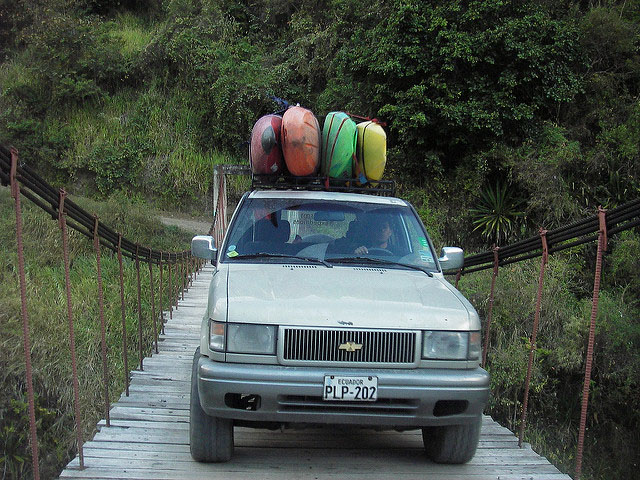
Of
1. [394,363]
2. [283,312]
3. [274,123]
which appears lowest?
[394,363]

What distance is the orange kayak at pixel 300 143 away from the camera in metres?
5.80

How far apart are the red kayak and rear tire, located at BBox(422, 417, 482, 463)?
2.77m

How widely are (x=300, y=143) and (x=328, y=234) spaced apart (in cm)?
134

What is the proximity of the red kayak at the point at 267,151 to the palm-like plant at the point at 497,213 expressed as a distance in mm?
10337

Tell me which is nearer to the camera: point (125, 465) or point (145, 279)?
point (125, 465)

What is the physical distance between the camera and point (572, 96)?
15.9 m

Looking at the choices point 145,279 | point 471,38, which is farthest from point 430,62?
point 145,279

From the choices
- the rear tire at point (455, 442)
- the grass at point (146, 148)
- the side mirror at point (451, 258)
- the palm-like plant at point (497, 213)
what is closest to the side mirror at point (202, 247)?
the side mirror at point (451, 258)

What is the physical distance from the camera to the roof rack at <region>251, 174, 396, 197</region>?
579 cm

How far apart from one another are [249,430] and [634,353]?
6909mm

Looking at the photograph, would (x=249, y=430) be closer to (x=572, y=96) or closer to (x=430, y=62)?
(x=430, y=62)

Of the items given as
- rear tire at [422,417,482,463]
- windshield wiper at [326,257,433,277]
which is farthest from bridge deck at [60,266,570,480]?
windshield wiper at [326,257,433,277]

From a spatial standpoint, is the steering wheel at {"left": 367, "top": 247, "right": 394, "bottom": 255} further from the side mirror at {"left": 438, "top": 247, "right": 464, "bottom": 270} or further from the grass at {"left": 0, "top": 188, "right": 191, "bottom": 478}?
the grass at {"left": 0, "top": 188, "right": 191, "bottom": 478}

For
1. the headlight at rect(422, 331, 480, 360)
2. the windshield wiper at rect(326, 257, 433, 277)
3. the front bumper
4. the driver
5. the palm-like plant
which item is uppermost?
the driver
